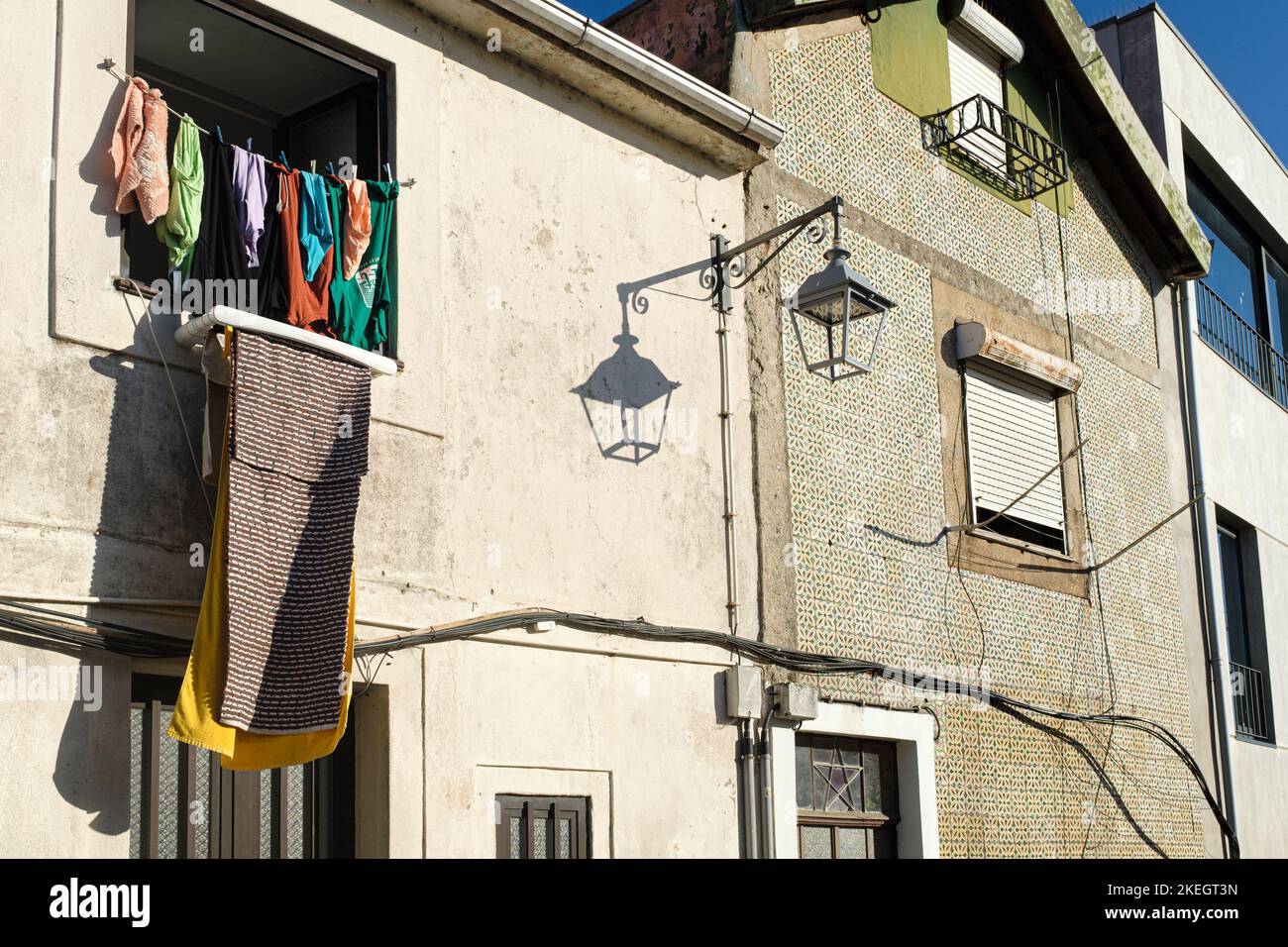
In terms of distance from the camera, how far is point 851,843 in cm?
947

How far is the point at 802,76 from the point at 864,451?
8.43 ft

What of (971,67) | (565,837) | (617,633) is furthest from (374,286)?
(971,67)

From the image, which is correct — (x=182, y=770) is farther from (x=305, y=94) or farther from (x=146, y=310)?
(x=305, y=94)

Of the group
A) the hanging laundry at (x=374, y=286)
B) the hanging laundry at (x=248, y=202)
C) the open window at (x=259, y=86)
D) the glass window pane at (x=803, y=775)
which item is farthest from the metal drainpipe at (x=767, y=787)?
the hanging laundry at (x=248, y=202)

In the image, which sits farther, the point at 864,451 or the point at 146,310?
the point at 864,451

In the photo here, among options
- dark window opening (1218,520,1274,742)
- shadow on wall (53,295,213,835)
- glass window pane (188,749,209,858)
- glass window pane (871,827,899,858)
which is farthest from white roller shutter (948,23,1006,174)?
glass window pane (188,749,209,858)

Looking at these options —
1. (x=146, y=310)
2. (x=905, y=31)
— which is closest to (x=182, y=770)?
(x=146, y=310)

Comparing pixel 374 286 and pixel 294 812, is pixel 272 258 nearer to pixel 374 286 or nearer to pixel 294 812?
pixel 374 286

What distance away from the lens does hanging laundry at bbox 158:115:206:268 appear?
21.8 feet

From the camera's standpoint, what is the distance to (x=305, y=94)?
865cm

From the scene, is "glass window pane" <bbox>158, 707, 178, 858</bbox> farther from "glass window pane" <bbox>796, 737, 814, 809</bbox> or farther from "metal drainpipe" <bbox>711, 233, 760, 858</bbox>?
"glass window pane" <bbox>796, 737, 814, 809</bbox>

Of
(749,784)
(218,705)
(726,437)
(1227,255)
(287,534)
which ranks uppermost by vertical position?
(1227,255)

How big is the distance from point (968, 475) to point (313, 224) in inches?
212

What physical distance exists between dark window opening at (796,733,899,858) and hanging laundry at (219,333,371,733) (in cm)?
357
